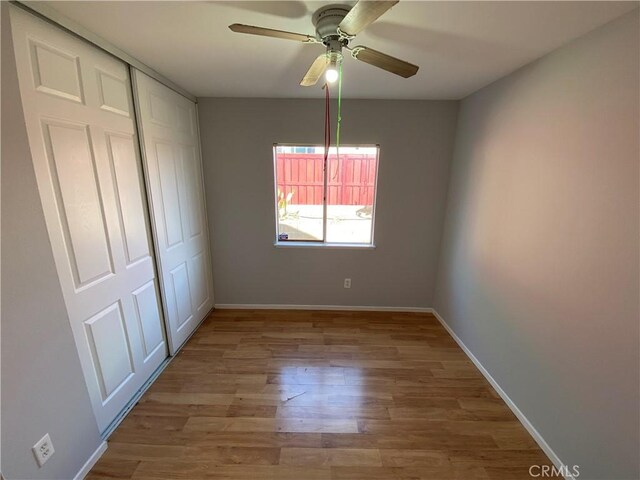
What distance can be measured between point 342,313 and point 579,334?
213 cm

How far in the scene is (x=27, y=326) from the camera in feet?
3.80

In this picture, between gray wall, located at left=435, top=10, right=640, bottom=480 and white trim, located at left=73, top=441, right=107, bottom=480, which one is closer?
gray wall, located at left=435, top=10, right=640, bottom=480

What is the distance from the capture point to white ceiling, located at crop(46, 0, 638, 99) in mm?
1189

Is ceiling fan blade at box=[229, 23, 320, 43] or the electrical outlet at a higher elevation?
ceiling fan blade at box=[229, 23, 320, 43]

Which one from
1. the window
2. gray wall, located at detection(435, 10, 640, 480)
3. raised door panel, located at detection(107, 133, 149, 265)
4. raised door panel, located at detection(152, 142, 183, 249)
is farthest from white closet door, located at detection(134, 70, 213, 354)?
gray wall, located at detection(435, 10, 640, 480)

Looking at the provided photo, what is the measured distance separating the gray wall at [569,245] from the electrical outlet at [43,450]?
8.52 feet

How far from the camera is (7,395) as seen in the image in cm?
108

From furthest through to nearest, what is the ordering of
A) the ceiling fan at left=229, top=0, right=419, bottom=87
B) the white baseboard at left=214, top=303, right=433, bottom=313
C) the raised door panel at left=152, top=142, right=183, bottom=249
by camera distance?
the white baseboard at left=214, top=303, right=433, bottom=313, the raised door panel at left=152, top=142, right=183, bottom=249, the ceiling fan at left=229, top=0, right=419, bottom=87

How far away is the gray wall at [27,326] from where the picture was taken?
108 cm

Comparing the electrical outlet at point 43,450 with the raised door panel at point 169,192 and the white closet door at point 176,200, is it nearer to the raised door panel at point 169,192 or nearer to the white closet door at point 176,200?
the white closet door at point 176,200

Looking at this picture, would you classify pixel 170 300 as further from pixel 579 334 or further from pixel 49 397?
pixel 579 334

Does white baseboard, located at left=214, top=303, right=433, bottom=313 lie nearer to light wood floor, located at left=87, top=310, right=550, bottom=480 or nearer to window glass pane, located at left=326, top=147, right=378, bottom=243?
light wood floor, located at left=87, top=310, right=550, bottom=480

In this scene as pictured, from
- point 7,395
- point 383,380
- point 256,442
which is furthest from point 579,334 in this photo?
point 7,395

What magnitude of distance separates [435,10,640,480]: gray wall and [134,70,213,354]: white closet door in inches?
103
